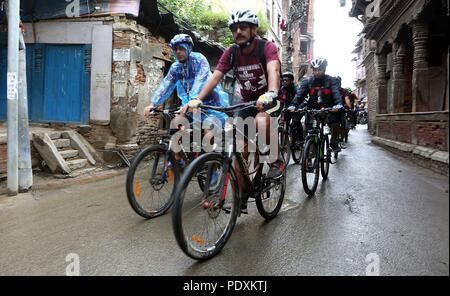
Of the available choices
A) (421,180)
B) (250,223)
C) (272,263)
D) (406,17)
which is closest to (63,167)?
(250,223)

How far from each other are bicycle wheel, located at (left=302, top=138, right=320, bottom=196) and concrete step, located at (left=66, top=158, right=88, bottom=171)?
4.21 metres

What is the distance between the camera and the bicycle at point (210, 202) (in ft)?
8.25

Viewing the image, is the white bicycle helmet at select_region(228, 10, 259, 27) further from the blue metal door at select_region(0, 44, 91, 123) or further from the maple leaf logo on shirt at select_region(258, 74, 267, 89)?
the blue metal door at select_region(0, 44, 91, 123)

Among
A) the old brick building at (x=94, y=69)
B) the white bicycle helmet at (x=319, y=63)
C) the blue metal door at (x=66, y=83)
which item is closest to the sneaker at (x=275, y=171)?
the white bicycle helmet at (x=319, y=63)

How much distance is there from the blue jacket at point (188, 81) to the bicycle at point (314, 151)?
1316mm

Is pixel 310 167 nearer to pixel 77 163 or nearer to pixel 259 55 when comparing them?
pixel 259 55

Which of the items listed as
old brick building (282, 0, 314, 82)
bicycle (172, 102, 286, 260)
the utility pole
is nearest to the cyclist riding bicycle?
bicycle (172, 102, 286, 260)

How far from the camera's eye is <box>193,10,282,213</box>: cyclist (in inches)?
131

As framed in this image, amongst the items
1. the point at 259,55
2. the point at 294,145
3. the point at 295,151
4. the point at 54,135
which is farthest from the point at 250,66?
the point at 54,135

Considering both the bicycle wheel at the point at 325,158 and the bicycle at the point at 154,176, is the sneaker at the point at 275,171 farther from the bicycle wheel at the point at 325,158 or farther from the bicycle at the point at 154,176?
the bicycle wheel at the point at 325,158

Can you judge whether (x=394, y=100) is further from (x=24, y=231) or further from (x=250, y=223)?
(x=24, y=231)

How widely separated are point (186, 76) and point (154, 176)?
4.70 ft

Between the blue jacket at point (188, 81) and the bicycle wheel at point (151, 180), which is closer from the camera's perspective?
the bicycle wheel at point (151, 180)

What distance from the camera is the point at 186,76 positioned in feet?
15.1
